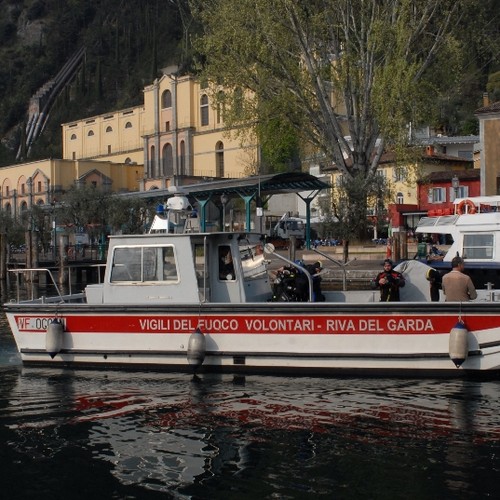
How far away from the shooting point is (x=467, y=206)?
27.4 meters

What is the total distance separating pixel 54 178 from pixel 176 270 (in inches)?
3639

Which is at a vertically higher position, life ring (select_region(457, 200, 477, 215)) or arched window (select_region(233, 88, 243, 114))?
arched window (select_region(233, 88, 243, 114))

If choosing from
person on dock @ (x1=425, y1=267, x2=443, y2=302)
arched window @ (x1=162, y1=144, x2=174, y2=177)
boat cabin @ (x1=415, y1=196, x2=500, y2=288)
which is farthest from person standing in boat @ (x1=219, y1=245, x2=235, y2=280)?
arched window @ (x1=162, y1=144, x2=174, y2=177)

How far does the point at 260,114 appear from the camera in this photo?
4025 centimetres

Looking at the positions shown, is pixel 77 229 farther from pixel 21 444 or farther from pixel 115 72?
pixel 115 72

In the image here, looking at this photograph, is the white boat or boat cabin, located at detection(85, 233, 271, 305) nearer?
the white boat

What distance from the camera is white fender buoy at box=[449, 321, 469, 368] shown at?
48.7ft

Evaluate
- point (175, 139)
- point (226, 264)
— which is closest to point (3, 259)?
point (226, 264)

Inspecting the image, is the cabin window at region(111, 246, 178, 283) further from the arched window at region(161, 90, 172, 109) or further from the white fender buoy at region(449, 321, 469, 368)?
the arched window at region(161, 90, 172, 109)

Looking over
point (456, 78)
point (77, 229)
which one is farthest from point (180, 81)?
point (456, 78)

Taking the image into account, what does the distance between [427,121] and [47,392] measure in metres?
27.2

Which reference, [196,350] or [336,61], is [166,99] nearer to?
[336,61]

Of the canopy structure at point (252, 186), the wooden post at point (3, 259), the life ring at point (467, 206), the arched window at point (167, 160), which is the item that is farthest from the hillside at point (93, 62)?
the life ring at point (467, 206)

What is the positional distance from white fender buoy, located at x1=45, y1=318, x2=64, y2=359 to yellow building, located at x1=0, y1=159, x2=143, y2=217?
282 feet
